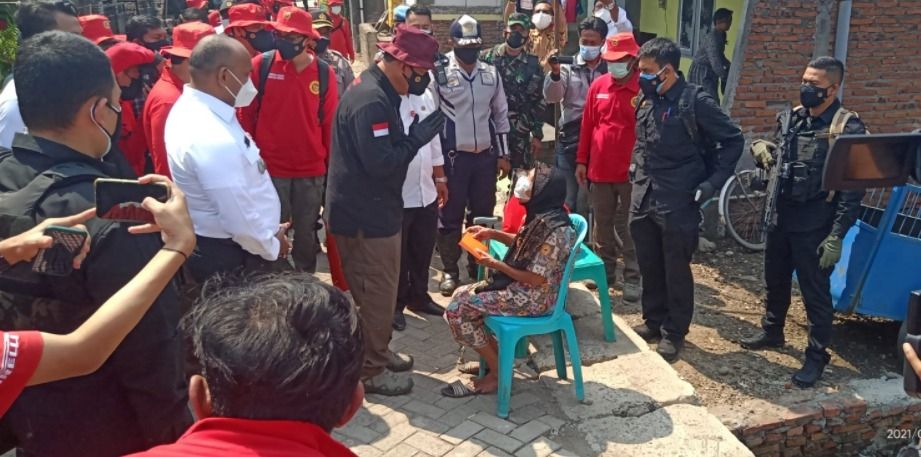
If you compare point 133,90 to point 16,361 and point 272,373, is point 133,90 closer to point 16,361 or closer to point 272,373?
point 16,361

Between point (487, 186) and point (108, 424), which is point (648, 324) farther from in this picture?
point (108, 424)

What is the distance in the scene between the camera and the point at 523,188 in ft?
14.0

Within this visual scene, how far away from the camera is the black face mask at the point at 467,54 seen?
5562mm

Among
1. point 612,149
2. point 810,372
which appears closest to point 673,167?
point 612,149

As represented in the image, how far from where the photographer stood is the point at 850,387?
16.2 ft

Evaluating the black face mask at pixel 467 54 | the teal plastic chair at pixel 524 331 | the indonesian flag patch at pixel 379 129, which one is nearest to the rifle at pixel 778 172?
the teal plastic chair at pixel 524 331

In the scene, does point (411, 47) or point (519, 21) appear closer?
point (411, 47)

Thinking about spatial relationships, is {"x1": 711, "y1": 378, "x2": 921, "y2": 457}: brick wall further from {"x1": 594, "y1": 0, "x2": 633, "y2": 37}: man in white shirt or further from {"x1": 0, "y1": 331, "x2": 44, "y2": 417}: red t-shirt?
{"x1": 594, "y1": 0, "x2": 633, "y2": 37}: man in white shirt

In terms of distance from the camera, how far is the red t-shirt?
4.91ft

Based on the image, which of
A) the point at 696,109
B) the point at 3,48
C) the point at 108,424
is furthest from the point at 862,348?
the point at 3,48

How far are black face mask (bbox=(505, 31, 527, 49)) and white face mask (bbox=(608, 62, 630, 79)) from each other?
0.95m

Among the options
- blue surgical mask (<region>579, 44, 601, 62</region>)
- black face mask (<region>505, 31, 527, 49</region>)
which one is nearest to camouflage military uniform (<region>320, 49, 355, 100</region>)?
black face mask (<region>505, 31, 527, 49</region>)

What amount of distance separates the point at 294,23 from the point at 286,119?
64cm

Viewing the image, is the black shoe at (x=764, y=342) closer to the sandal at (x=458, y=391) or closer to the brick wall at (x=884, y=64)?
the sandal at (x=458, y=391)
